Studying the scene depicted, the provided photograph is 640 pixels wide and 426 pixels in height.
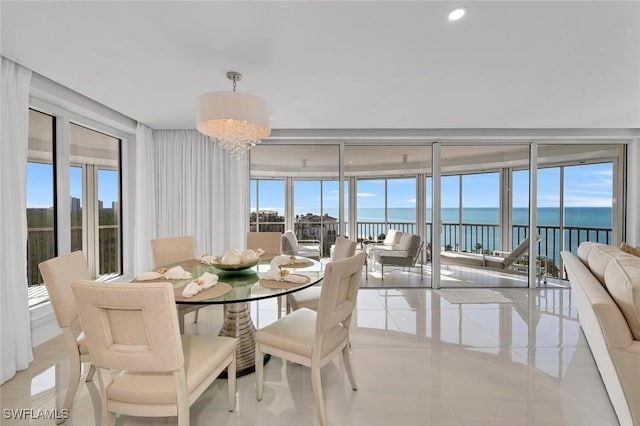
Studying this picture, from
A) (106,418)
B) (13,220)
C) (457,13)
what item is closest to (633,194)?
(457,13)

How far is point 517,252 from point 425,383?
3.58 m

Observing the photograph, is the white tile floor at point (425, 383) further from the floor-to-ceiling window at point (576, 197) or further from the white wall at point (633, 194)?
the white wall at point (633, 194)

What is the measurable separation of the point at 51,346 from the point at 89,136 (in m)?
2.39

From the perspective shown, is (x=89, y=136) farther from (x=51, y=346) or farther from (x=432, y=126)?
(x=432, y=126)

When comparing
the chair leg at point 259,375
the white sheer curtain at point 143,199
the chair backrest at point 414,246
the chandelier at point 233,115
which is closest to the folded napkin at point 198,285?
the chair leg at point 259,375

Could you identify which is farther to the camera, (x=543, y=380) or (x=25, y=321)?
(x=25, y=321)

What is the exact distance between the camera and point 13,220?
216 centimetres

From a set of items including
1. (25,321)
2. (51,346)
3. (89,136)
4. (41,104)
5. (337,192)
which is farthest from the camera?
(337,192)

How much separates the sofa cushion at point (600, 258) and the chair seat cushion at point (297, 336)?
184 cm

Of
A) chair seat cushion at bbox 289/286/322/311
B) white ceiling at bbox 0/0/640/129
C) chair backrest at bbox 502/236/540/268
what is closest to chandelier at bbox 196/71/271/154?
white ceiling at bbox 0/0/640/129

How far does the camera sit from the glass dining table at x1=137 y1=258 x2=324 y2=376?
5.39 ft

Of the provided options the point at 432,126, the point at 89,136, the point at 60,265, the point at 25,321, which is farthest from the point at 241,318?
the point at 432,126

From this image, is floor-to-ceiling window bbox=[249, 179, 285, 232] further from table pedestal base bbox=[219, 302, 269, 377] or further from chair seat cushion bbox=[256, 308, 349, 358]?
chair seat cushion bbox=[256, 308, 349, 358]

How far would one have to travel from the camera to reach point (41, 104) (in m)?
2.70
